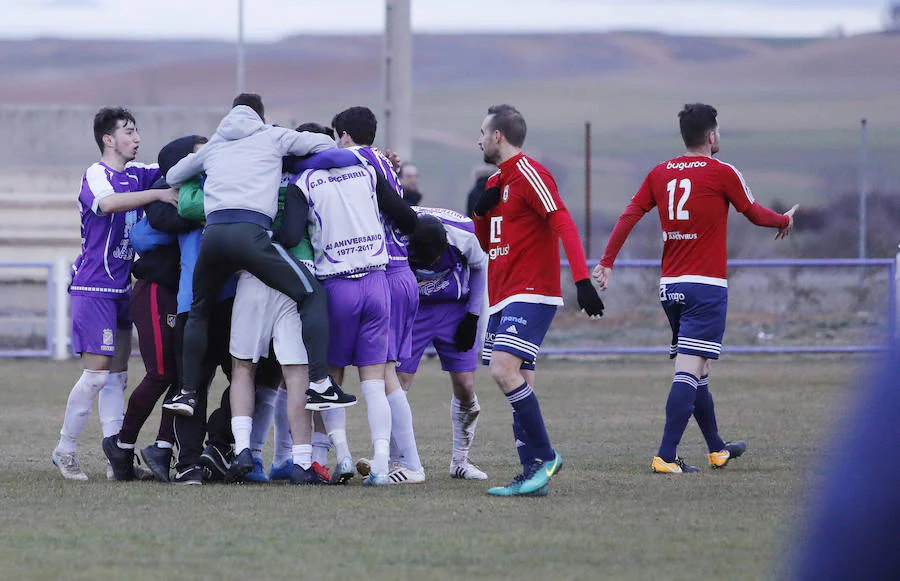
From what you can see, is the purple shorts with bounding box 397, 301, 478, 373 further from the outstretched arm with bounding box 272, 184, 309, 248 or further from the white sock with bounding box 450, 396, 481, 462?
the outstretched arm with bounding box 272, 184, 309, 248

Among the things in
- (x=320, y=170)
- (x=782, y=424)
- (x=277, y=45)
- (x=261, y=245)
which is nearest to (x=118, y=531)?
(x=261, y=245)

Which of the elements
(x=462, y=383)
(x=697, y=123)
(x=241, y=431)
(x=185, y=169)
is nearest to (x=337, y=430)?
(x=241, y=431)

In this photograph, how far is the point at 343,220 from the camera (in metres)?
7.00

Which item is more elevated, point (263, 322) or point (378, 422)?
point (263, 322)

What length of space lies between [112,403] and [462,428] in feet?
6.33

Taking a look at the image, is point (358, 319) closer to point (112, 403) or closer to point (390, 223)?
point (390, 223)

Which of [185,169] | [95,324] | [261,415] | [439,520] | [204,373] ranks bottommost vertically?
[439,520]

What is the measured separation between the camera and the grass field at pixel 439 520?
4.88m

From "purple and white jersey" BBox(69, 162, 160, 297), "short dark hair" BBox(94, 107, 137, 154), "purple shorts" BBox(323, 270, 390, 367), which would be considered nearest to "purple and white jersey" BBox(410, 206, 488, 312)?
"purple shorts" BBox(323, 270, 390, 367)

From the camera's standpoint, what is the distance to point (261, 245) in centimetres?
687

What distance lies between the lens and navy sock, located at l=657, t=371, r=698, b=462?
297 inches

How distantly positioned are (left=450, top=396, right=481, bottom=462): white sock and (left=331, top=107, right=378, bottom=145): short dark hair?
4.97 feet

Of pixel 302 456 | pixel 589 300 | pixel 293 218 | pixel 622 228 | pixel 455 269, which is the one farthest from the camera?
pixel 622 228

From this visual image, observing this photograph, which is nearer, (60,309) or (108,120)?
(108,120)
